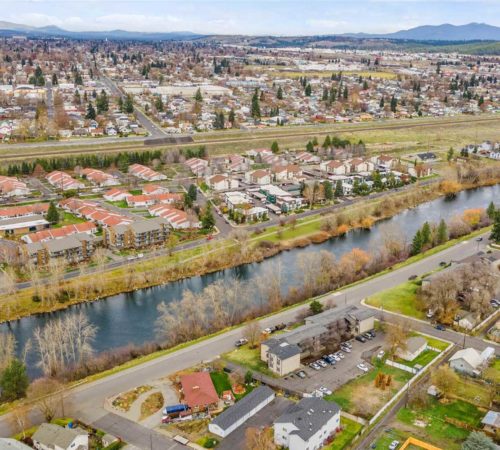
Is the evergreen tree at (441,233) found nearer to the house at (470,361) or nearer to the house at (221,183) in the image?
the house at (470,361)

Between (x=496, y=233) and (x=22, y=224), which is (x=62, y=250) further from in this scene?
(x=496, y=233)

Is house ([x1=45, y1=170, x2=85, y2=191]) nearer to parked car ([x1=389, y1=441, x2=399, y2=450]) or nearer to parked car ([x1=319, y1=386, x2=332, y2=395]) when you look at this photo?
parked car ([x1=319, y1=386, x2=332, y2=395])

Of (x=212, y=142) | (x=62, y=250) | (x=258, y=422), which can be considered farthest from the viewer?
(x=212, y=142)

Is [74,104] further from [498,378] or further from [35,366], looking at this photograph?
[498,378]

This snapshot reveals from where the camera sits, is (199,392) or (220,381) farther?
(220,381)

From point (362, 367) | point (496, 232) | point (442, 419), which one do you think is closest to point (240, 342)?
point (362, 367)

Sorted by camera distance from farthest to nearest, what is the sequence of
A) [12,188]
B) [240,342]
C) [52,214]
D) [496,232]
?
1. [12,188]
2. [52,214]
3. [496,232]
4. [240,342]

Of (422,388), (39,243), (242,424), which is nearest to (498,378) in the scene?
(422,388)

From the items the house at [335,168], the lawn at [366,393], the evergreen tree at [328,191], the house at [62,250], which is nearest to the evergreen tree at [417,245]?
the evergreen tree at [328,191]
